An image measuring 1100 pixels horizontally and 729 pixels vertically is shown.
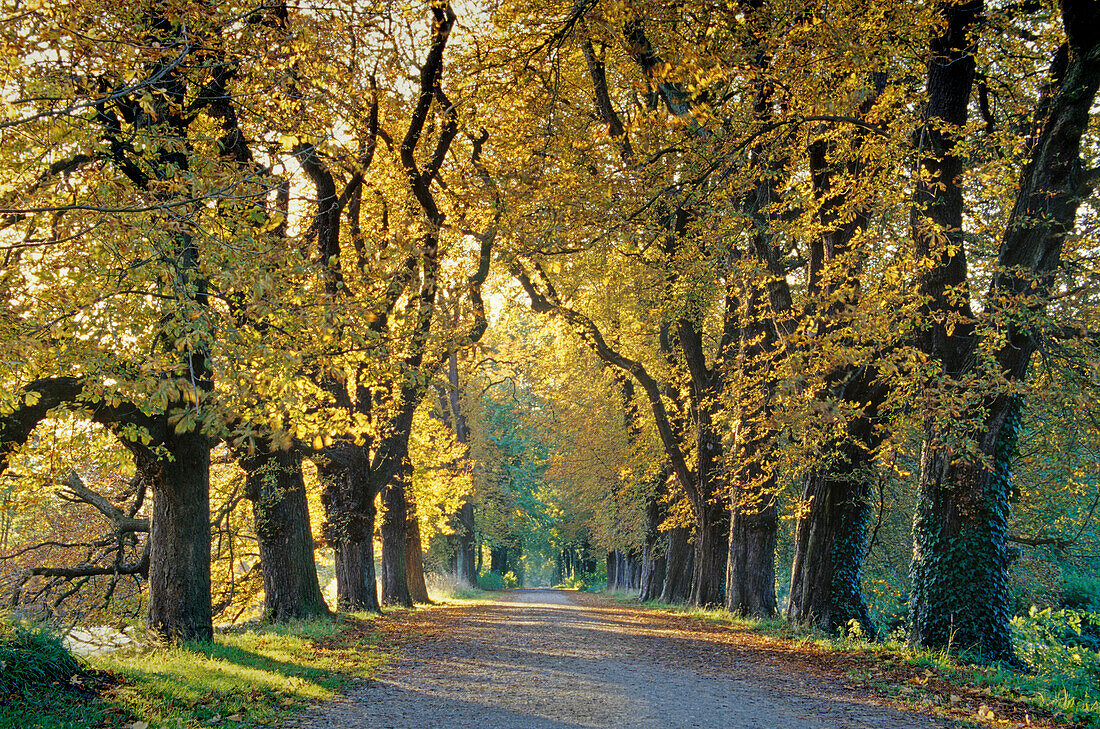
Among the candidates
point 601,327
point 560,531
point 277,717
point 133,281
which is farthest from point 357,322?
point 560,531

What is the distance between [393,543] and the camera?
19016 millimetres

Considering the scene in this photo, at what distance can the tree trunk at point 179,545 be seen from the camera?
9141mm

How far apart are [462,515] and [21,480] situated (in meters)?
27.1

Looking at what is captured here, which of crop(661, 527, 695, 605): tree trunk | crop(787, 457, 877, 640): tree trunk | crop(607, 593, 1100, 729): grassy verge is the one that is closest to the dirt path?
crop(607, 593, 1100, 729): grassy verge

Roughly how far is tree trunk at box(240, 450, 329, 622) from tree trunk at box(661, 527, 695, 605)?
14.2 meters

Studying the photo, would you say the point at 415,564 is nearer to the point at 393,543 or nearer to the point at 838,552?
the point at 393,543

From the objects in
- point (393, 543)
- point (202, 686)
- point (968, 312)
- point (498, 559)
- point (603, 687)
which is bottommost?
point (498, 559)

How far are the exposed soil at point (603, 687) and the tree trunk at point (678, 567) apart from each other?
34.6ft

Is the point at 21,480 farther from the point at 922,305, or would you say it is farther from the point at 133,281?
the point at 922,305

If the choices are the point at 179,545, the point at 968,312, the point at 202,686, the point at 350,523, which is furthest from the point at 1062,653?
the point at 350,523

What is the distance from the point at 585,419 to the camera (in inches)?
1050

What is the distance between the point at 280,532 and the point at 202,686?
17.8ft

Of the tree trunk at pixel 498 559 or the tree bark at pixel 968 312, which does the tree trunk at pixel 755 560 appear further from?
the tree trunk at pixel 498 559

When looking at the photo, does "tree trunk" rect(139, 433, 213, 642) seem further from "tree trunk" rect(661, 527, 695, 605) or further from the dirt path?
"tree trunk" rect(661, 527, 695, 605)
